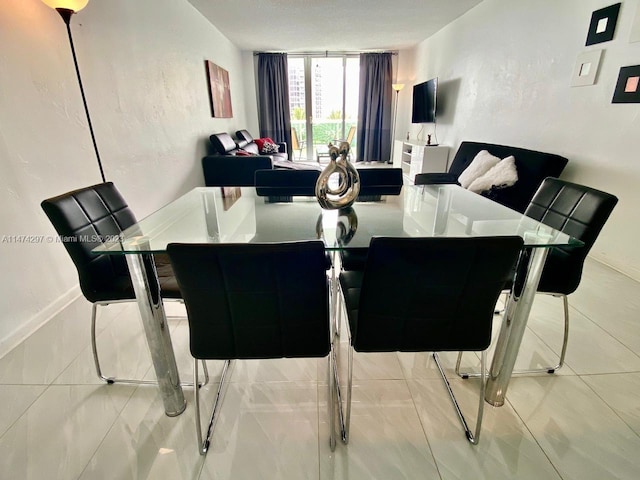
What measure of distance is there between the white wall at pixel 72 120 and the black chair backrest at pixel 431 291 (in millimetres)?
1818

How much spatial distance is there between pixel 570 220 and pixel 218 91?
186 inches

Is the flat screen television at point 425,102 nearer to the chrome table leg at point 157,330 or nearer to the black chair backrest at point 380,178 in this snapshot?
the black chair backrest at point 380,178

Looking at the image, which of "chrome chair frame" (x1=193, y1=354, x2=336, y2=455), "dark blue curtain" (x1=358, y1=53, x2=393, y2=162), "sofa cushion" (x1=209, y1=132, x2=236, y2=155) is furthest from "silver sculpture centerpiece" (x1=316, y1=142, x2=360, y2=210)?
"dark blue curtain" (x1=358, y1=53, x2=393, y2=162)

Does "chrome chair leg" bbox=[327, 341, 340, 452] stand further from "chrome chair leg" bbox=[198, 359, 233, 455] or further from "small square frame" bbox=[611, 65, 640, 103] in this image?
"small square frame" bbox=[611, 65, 640, 103]

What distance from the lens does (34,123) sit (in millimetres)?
1678

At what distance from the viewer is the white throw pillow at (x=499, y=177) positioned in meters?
2.68

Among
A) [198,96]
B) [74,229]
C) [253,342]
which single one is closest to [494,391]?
[253,342]

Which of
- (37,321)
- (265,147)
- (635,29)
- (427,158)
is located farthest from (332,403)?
(265,147)

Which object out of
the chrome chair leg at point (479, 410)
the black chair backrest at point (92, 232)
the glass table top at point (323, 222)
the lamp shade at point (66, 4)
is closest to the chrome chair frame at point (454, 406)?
the chrome chair leg at point (479, 410)

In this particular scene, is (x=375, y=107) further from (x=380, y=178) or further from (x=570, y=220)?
(x=570, y=220)

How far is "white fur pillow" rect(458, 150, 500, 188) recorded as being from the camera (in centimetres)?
301

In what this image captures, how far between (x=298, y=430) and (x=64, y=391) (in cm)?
102

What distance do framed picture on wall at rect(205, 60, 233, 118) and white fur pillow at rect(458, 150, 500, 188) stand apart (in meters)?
3.46

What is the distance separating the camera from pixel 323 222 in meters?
1.29
